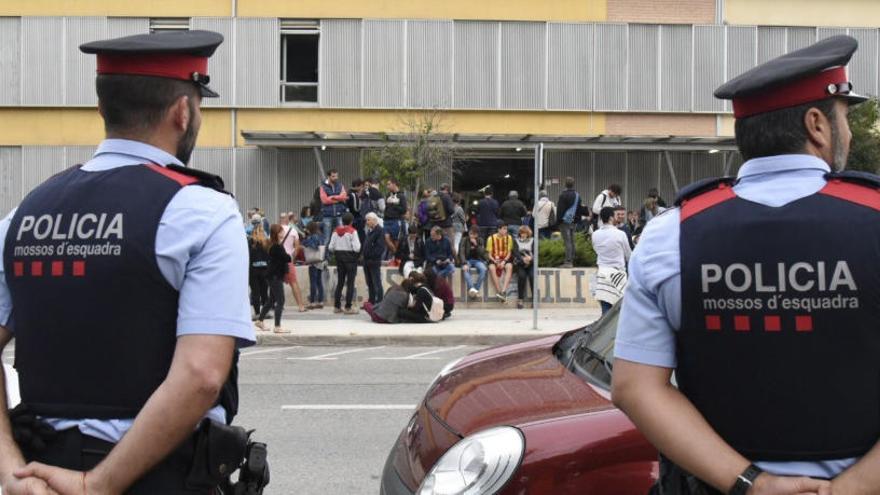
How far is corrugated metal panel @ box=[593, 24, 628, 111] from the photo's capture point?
27.5 m

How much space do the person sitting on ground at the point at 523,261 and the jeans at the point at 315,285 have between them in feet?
Answer: 12.2

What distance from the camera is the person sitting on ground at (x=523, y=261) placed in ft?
59.4

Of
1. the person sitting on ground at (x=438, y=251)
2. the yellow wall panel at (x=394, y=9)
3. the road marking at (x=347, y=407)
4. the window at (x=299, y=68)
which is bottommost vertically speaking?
the road marking at (x=347, y=407)

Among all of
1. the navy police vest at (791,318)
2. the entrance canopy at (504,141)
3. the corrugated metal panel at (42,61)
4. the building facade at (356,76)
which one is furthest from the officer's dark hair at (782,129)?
the corrugated metal panel at (42,61)

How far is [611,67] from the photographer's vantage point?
90.4ft

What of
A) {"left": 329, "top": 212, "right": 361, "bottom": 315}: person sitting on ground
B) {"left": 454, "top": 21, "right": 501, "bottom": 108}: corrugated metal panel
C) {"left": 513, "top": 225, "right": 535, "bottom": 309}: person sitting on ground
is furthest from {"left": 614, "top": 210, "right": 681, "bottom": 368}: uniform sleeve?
{"left": 454, "top": 21, "right": 501, "bottom": 108}: corrugated metal panel

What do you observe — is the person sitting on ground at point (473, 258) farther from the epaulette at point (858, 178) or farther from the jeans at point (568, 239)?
the epaulette at point (858, 178)

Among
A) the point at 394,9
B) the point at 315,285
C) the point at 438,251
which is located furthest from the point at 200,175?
the point at 394,9

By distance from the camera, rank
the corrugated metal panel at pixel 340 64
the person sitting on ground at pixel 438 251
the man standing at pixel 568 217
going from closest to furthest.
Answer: the person sitting on ground at pixel 438 251 → the man standing at pixel 568 217 → the corrugated metal panel at pixel 340 64

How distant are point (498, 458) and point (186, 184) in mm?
1658

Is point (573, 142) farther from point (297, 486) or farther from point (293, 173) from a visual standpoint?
point (297, 486)

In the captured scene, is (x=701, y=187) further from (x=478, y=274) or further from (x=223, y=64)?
(x=223, y=64)

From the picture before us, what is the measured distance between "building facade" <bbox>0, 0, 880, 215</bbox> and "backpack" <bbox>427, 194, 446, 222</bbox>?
8452mm

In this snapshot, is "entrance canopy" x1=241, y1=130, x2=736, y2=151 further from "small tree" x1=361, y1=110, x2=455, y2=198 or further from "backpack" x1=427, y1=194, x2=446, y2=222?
"backpack" x1=427, y1=194, x2=446, y2=222
